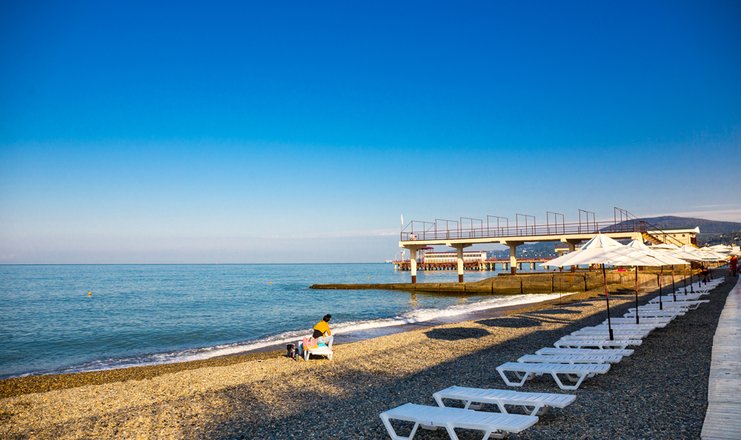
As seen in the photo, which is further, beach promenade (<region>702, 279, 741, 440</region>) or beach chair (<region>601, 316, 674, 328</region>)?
beach chair (<region>601, 316, 674, 328</region>)

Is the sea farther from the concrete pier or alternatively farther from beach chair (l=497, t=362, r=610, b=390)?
beach chair (l=497, t=362, r=610, b=390)

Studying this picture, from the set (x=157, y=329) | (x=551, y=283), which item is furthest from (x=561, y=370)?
(x=551, y=283)

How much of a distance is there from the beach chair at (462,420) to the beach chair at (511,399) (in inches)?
18.1

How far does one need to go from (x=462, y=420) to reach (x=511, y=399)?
1.11 m

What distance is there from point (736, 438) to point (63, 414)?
9.10 meters

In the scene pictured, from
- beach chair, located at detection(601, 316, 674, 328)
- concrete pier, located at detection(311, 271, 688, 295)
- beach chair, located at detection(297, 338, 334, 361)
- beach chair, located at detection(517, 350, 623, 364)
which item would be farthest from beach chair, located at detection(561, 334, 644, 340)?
concrete pier, located at detection(311, 271, 688, 295)

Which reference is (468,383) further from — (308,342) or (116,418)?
(116,418)

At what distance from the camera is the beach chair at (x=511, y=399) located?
5562 mm

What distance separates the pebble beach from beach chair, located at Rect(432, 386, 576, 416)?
27 cm

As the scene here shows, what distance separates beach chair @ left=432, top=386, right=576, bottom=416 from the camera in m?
5.56

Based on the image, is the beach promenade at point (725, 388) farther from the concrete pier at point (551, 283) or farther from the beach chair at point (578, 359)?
the concrete pier at point (551, 283)

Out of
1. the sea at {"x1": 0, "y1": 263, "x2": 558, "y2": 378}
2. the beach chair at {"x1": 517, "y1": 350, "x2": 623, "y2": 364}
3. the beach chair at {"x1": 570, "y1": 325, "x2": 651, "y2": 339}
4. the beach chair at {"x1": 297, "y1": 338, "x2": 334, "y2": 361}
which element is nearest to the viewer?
the beach chair at {"x1": 517, "y1": 350, "x2": 623, "y2": 364}

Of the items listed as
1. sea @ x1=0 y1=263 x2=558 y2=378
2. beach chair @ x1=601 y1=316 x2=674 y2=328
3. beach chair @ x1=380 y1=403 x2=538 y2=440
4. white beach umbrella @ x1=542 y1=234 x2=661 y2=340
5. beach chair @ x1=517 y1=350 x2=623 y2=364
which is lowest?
sea @ x1=0 y1=263 x2=558 y2=378

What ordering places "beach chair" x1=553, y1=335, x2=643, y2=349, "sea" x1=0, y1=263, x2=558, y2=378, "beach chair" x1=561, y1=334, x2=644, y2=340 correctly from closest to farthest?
"beach chair" x1=553, y1=335, x2=643, y2=349
"beach chair" x1=561, y1=334, x2=644, y2=340
"sea" x1=0, y1=263, x2=558, y2=378
